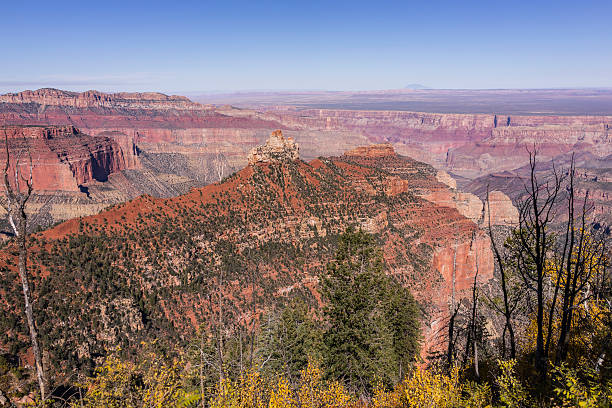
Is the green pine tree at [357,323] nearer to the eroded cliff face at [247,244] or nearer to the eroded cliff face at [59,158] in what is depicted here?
the eroded cliff face at [247,244]

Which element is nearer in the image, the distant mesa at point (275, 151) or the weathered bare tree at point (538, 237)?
the weathered bare tree at point (538, 237)

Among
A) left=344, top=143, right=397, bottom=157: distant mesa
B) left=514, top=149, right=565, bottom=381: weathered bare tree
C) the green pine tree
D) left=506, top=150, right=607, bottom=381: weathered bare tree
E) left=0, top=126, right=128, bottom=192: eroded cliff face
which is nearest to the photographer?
left=514, top=149, right=565, bottom=381: weathered bare tree

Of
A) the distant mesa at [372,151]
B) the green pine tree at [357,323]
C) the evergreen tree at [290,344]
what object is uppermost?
the distant mesa at [372,151]

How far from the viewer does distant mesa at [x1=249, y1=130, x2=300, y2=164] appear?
6794 cm

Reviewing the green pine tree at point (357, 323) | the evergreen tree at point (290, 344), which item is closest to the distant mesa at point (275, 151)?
the evergreen tree at point (290, 344)

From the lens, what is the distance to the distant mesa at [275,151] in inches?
2675

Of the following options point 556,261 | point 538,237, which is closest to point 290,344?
point 556,261

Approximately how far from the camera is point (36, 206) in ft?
465

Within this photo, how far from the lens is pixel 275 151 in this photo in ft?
234

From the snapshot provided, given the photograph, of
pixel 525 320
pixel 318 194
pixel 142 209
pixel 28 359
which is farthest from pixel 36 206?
pixel 525 320

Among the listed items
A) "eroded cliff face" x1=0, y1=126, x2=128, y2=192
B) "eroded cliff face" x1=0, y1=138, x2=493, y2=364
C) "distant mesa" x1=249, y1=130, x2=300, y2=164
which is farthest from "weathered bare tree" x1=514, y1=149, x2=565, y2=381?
"eroded cliff face" x1=0, y1=126, x2=128, y2=192

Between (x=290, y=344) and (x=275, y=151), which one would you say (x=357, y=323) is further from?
(x=275, y=151)

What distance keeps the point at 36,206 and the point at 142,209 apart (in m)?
117

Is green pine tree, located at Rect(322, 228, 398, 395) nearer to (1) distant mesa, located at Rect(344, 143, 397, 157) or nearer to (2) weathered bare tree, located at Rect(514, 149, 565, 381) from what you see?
(2) weathered bare tree, located at Rect(514, 149, 565, 381)
